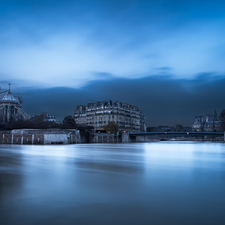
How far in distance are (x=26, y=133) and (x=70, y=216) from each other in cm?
5681

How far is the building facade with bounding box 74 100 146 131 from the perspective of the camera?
111562mm

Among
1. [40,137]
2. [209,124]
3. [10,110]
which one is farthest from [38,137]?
[209,124]

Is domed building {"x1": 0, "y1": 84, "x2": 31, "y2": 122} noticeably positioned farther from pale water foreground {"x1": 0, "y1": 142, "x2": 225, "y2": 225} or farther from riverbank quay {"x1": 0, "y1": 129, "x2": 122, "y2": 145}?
pale water foreground {"x1": 0, "y1": 142, "x2": 225, "y2": 225}

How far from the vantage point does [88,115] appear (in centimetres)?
11900

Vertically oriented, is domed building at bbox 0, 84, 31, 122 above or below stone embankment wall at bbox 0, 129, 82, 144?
above

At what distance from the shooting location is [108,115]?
363 feet

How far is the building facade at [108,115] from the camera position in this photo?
112 metres

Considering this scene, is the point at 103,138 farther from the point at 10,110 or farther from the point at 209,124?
the point at 209,124

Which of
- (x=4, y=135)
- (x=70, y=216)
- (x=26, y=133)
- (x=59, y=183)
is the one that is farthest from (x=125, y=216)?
(x=4, y=135)

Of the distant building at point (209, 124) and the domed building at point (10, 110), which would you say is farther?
the distant building at point (209, 124)

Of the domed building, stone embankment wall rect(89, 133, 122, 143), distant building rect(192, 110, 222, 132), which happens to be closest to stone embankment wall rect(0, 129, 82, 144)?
stone embankment wall rect(89, 133, 122, 143)

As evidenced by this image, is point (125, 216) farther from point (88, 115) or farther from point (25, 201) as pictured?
point (88, 115)

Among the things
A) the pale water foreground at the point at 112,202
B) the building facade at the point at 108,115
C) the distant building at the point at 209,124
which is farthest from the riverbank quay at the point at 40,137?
the distant building at the point at 209,124

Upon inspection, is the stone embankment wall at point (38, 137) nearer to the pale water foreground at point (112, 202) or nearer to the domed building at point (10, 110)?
the domed building at point (10, 110)
